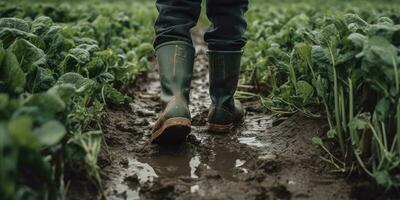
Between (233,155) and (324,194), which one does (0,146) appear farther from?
(233,155)

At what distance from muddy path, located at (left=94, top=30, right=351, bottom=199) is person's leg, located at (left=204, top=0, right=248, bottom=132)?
12 centimetres

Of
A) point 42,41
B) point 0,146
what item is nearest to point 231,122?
point 42,41

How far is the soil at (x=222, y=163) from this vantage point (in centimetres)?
202

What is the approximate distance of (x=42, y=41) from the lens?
98.7 inches

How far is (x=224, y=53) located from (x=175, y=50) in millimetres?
309

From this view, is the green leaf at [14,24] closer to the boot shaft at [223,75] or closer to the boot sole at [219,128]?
the boot shaft at [223,75]

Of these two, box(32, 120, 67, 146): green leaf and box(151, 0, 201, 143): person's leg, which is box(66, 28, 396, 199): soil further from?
box(32, 120, 67, 146): green leaf

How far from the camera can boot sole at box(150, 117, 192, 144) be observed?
242 centimetres

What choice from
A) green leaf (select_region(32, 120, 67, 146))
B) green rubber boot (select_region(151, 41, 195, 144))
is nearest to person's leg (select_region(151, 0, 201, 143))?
green rubber boot (select_region(151, 41, 195, 144))

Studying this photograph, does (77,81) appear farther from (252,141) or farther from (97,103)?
(252,141)

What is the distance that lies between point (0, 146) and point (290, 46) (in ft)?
9.12

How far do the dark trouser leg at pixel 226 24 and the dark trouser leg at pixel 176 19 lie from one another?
11 cm

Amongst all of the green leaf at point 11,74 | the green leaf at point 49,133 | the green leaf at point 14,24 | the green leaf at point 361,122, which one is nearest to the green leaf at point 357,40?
the green leaf at point 361,122

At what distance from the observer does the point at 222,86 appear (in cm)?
286
